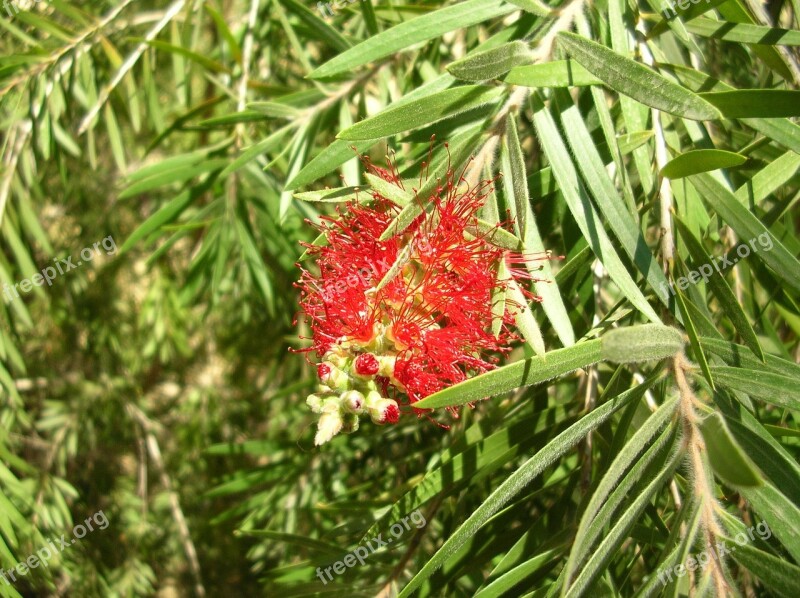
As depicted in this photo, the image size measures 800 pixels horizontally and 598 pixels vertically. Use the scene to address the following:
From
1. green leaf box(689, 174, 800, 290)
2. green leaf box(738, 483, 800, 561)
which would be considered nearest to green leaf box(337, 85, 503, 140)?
green leaf box(689, 174, 800, 290)

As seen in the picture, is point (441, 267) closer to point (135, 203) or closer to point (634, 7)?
point (634, 7)

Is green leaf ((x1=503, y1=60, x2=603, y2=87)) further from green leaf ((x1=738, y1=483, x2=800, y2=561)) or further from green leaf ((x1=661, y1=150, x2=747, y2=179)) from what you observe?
green leaf ((x1=738, y1=483, x2=800, y2=561))

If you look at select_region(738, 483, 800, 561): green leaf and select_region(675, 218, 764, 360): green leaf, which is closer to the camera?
select_region(738, 483, 800, 561): green leaf

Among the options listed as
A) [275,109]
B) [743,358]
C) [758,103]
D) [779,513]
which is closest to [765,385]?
[743,358]

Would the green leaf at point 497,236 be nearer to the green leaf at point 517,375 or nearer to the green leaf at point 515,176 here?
the green leaf at point 515,176

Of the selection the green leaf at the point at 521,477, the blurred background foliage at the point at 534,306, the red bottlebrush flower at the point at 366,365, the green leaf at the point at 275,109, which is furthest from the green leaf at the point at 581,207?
the green leaf at the point at 275,109

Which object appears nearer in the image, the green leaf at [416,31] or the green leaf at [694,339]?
the green leaf at [694,339]
